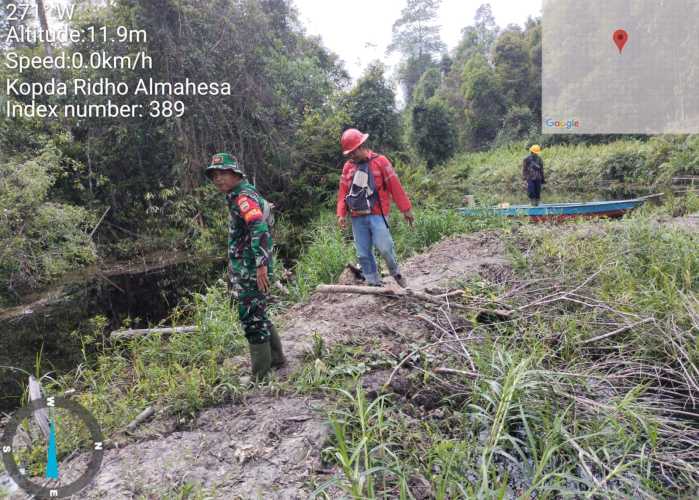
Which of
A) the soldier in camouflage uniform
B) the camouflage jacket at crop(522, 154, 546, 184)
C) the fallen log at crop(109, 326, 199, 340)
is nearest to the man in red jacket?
the soldier in camouflage uniform

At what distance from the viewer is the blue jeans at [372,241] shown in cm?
435

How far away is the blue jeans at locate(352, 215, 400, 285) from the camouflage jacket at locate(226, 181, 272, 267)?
1.51 m

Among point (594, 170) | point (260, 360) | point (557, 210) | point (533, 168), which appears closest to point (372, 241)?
point (260, 360)

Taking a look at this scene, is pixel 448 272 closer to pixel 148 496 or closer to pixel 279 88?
pixel 148 496

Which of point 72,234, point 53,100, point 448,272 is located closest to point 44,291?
point 72,234

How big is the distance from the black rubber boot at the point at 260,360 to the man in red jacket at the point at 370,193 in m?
1.72

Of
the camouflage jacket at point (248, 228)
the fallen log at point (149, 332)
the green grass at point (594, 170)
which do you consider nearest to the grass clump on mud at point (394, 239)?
the fallen log at point (149, 332)

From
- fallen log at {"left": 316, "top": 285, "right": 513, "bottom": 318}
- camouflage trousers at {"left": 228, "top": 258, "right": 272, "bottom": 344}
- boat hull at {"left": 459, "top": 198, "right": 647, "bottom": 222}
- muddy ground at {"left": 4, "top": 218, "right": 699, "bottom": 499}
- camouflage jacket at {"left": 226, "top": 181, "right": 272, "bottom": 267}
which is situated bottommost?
muddy ground at {"left": 4, "top": 218, "right": 699, "bottom": 499}

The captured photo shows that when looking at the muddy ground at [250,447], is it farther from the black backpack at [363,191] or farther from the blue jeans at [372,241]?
the black backpack at [363,191]

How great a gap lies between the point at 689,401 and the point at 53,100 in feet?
41.1

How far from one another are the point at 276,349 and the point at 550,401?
5.87 feet

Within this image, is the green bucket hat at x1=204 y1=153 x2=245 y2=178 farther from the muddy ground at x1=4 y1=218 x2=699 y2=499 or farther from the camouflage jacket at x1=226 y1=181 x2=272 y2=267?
the muddy ground at x1=4 y1=218 x2=699 y2=499

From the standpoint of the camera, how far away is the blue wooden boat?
8.15m

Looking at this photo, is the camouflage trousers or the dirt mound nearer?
the dirt mound
